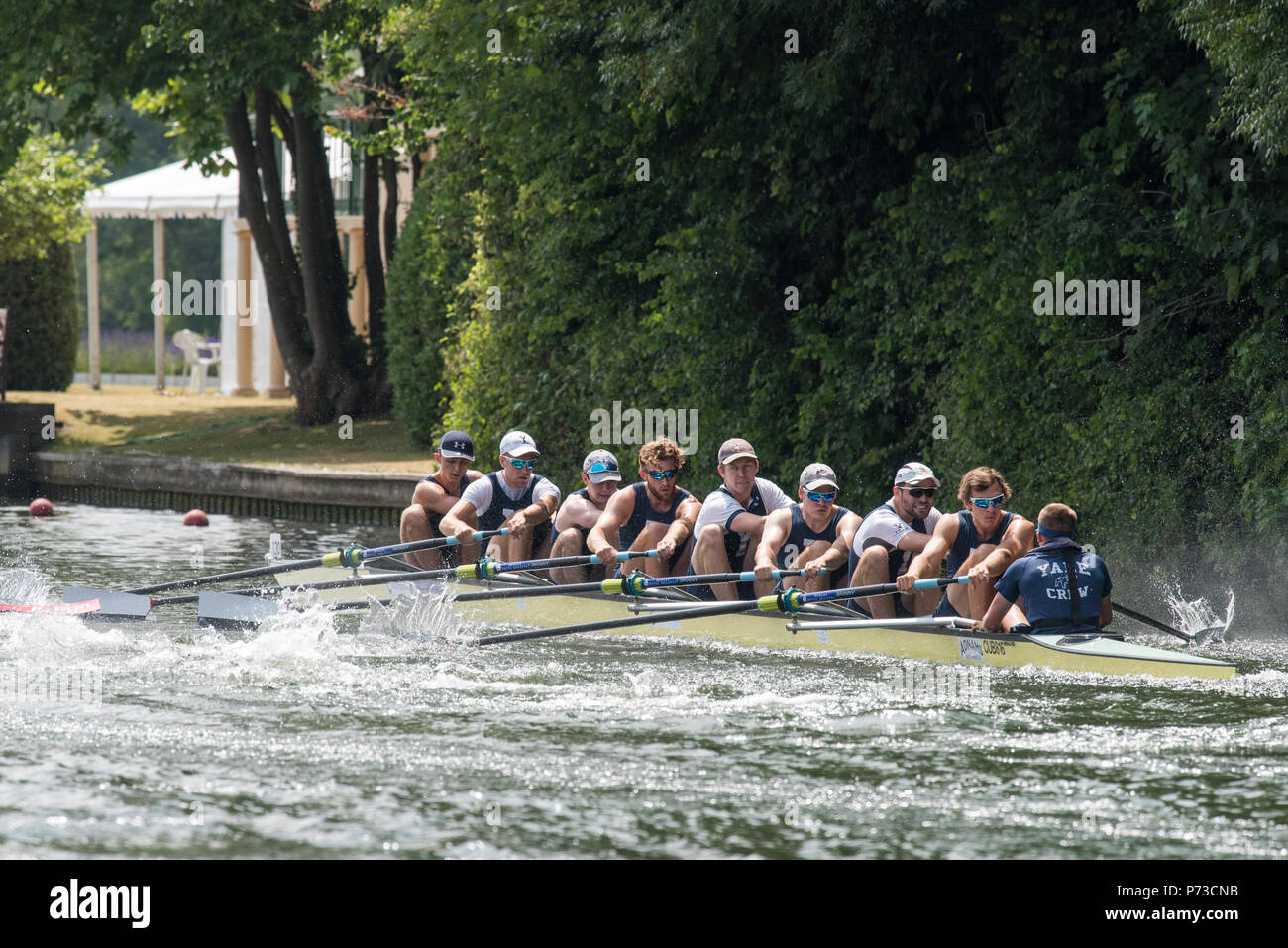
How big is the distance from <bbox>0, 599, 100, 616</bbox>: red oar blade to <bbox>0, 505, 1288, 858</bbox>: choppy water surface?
67cm

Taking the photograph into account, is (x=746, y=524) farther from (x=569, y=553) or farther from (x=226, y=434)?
(x=226, y=434)

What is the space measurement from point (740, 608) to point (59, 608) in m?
4.93

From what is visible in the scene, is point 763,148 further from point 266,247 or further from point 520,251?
point 266,247

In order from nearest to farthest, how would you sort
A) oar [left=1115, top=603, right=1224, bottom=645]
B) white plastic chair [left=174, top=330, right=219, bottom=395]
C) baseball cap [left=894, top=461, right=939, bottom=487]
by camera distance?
oar [left=1115, top=603, right=1224, bottom=645] → baseball cap [left=894, top=461, right=939, bottom=487] → white plastic chair [left=174, top=330, right=219, bottom=395]

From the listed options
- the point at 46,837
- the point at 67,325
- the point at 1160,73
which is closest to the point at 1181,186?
the point at 1160,73

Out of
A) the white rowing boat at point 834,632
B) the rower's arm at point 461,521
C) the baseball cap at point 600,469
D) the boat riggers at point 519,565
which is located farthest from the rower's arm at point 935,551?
the rower's arm at point 461,521

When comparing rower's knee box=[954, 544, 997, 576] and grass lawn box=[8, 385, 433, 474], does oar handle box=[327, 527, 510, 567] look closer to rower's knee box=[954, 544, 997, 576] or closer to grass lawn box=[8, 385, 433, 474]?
rower's knee box=[954, 544, 997, 576]

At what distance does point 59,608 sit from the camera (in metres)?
11.8

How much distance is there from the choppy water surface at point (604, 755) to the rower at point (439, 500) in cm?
226

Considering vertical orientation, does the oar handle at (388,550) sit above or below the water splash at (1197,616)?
above

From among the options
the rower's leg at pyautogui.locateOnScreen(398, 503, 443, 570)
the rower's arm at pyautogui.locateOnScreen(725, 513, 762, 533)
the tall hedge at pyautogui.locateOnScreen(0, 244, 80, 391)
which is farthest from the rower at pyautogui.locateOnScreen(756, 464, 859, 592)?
the tall hedge at pyautogui.locateOnScreen(0, 244, 80, 391)

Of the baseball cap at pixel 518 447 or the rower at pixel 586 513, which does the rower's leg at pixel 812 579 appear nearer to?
the rower at pixel 586 513

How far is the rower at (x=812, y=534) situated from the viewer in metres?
11.0

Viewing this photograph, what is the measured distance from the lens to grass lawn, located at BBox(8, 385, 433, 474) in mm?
22297
